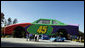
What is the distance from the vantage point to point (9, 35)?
125ft

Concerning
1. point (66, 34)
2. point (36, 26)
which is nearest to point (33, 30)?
point (36, 26)

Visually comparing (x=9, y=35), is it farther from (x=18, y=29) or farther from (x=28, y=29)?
(x=28, y=29)

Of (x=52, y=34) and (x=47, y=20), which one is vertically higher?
(x=47, y=20)

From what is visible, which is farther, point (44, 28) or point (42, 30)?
point (44, 28)

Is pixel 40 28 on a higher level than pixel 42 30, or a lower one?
higher

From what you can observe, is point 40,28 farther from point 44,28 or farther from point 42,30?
point 44,28

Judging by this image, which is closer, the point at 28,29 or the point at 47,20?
the point at 28,29

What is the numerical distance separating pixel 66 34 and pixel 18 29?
49.4 ft

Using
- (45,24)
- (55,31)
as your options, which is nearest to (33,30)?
(45,24)

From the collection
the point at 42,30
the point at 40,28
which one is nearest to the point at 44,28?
the point at 42,30

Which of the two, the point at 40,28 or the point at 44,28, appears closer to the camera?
the point at 40,28

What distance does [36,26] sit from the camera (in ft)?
125

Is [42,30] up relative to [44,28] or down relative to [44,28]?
down

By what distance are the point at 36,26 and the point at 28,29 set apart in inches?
104
